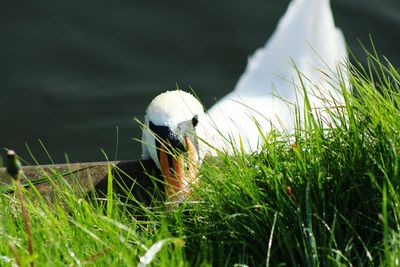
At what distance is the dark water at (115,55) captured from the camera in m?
7.39

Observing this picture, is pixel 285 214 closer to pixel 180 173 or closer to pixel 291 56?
pixel 180 173

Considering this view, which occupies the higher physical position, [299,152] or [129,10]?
[129,10]

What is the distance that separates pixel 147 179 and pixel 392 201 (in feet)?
5.99

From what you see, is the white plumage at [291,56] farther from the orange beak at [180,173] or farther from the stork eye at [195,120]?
the orange beak at [180,173]

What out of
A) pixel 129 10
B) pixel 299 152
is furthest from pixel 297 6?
pixel 299 152

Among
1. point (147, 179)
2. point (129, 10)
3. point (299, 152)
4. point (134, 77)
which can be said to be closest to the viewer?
point (299, 152)

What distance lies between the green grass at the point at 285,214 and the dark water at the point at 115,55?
12.3ft

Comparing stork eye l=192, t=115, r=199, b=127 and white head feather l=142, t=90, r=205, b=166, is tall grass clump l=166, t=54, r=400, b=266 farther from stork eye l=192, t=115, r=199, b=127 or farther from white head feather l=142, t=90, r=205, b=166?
stork eye l=192, t=115, r=199, b=127

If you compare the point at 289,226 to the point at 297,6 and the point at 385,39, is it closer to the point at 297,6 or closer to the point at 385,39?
the point at 297,6

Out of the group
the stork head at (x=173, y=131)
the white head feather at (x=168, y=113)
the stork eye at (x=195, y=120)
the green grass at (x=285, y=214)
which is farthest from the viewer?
the stork eye at (x=195, y=120)

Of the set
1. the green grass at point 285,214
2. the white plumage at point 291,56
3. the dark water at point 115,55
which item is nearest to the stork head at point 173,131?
the green grass at point 285,214

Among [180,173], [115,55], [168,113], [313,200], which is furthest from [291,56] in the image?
[313,200]

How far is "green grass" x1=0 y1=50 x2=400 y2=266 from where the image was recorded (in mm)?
3070

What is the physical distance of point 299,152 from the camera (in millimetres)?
3283
